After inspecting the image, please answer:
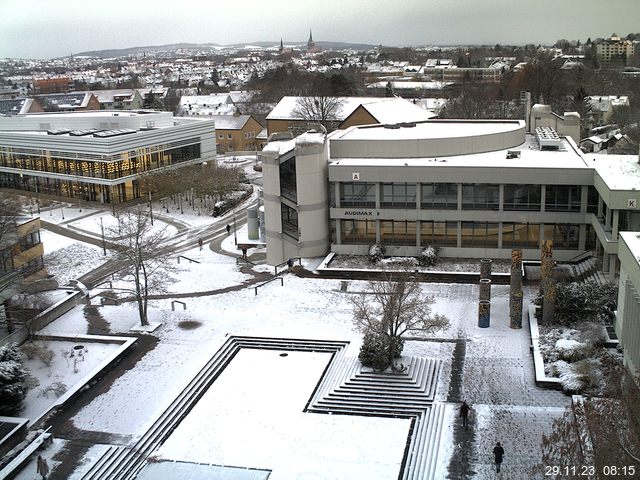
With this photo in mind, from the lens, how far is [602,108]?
10544 centimetres

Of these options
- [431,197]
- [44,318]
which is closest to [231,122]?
[431,197]

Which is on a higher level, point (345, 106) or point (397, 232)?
point (345, 106)

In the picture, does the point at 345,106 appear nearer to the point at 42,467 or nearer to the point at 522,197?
the point at 522,197

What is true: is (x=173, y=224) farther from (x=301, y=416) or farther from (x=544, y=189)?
(x=301, y=416)

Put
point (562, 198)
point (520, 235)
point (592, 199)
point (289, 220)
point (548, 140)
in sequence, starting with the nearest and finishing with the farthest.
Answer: point (592, 199) < point (562, 198) < point (520, 235) < point (289, 220) < point (548, 140)

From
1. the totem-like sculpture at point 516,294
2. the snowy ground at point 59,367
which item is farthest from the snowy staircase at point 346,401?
the totem-like sculpture at point 516,294

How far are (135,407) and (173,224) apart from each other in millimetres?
34702

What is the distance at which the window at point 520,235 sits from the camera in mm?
45688

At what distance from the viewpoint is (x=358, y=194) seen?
47.7 m

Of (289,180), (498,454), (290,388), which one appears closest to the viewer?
(498,454)

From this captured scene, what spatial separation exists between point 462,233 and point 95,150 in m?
41.1

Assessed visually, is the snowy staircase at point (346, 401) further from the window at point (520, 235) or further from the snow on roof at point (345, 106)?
the snow on roof at point (345, 106)

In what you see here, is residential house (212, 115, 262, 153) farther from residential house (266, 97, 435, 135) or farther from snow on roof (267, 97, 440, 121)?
snow on roof (267, 97, 440, 121)

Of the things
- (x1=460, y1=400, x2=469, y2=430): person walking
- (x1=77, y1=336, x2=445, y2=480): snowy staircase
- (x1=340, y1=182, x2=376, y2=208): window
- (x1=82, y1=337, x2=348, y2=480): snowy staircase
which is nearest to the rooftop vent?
(x1=340, y1=182, x2=376, y2=208): window
